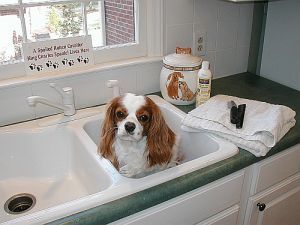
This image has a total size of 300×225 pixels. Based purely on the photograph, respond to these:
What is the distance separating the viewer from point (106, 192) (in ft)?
2.81

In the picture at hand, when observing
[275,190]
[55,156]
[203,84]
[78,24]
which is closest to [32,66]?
[78,24]

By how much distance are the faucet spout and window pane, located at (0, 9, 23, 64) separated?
0.23 m

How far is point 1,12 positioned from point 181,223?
960 millimetres

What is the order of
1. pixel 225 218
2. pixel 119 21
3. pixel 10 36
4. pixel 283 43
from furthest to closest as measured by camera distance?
pixel 283 43
pixel 119 21
pixel 10 36
pixel 225 218

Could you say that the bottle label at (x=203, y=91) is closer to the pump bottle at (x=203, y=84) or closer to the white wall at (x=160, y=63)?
the pump bottle at (x=203, y=84)

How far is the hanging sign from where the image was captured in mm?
1229

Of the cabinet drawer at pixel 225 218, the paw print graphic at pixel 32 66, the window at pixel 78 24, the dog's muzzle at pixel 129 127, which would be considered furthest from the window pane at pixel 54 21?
the cabinet drawer at pixel 225 218

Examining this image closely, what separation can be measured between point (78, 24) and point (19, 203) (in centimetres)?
73

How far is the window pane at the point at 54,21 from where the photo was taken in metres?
1.23

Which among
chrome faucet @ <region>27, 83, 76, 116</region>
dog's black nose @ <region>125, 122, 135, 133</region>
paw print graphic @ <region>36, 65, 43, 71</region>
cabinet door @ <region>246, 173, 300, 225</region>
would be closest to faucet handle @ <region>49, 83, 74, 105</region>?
chrome faucet @ <region>27, 83, 76, 116</region>

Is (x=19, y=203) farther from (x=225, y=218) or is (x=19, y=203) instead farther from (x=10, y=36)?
(x=225, y=218)

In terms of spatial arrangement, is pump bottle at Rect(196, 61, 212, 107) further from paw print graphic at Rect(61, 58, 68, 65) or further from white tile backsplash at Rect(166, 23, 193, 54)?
paw print graphic at Rect(61, 58, 68, 65)

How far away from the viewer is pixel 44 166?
1271 mm

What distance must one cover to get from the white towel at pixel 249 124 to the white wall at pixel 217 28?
40 cm
